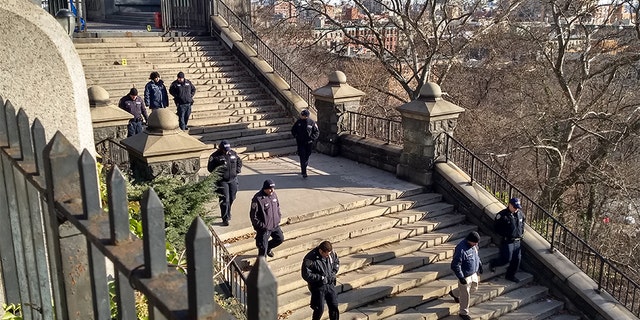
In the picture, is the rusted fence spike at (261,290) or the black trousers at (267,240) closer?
the rusted fence spike at (261,290)

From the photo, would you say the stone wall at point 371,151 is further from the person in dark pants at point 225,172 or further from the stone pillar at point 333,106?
the person in dark pants at point 225,172

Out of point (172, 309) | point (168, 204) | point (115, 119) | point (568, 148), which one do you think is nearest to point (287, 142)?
point (115, 119)

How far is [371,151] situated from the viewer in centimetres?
1445

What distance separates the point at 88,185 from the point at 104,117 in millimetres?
9782

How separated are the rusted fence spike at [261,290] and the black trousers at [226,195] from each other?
893 centimetres

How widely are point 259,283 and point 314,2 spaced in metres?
23.6

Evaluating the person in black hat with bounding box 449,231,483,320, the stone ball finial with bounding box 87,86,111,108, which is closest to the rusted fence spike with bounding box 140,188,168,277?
the person in black hat with bounding box 449,231,483,320

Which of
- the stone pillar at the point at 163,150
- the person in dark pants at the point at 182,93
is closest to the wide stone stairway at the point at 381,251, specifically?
the stone pillar at the point at 163,150

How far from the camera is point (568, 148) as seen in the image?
772 inches

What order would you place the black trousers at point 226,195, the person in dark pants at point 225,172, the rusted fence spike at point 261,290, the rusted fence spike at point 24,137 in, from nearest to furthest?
the rusted fence spike at point 261,290 < the rusted fence spike at point 24,137 < the person in dark pants at point 225,172 < the black trousers at point 226,195

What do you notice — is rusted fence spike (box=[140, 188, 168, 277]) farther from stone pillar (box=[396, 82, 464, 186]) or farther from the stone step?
stone pillar (box=[396, 82, 464, 186])

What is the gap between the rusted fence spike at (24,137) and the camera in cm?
231

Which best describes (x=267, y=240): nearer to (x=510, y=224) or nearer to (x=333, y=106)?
(x=510, y=224)

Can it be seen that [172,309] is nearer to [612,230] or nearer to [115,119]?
[115,119]
